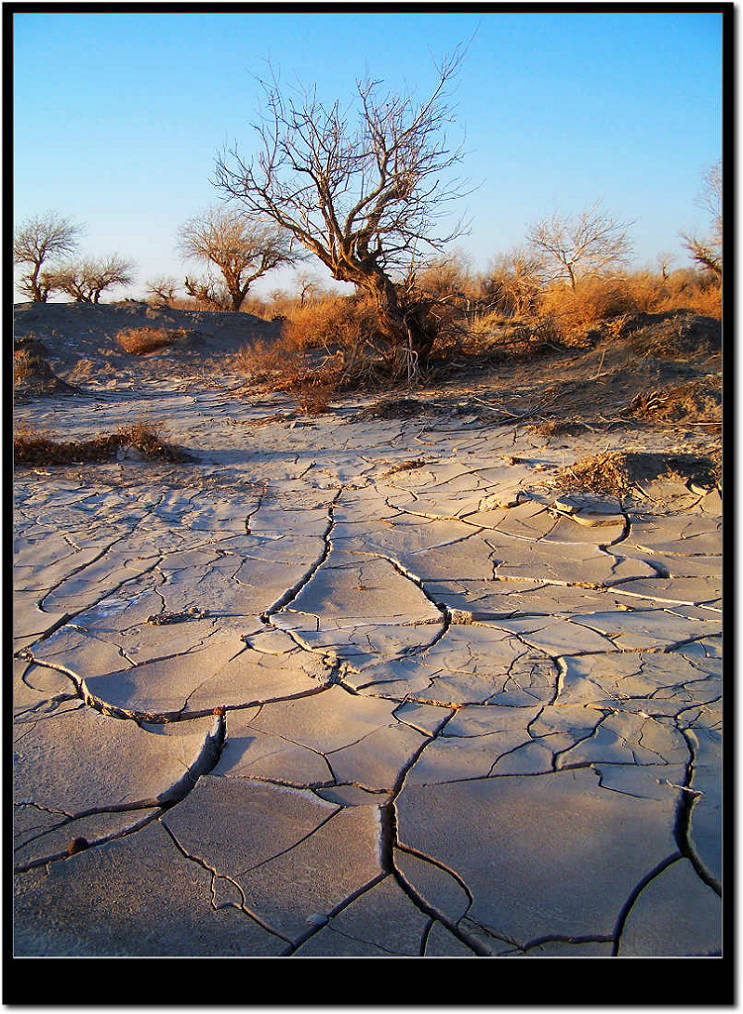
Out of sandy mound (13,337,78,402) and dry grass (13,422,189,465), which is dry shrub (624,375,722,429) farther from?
sandy mound (13,337,78,402)

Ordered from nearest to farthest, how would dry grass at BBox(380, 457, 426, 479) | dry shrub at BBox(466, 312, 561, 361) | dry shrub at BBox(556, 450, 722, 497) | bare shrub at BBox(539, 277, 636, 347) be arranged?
dry shrub at BBox(556, 450, 722, 497), dry grass at BBox(380, 457, 426, 479), dry shrub at BBox(466, 312, 561, 361), bare shrub at BBox(539, 277, 636, 347)

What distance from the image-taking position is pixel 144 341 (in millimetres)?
14555

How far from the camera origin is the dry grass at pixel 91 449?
6617 mm

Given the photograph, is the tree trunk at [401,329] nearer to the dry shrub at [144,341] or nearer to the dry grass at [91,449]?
the dry grass at [91,449]

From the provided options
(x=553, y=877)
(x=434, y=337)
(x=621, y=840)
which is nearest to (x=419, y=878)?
(x=553, y=877)

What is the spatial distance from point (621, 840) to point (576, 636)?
1275 millimetres

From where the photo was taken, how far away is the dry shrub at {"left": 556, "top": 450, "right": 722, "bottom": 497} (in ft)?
16.1

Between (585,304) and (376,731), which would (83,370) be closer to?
(585,304)

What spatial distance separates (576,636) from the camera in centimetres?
293

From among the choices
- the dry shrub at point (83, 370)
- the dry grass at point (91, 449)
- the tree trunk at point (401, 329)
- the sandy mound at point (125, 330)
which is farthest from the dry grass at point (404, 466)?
the dry shrub at point (83, 370)

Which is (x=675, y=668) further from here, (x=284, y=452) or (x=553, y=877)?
(x=284, y=452)

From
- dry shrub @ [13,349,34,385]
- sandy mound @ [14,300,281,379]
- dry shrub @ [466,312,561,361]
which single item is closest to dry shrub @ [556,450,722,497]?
dry shrub @ [466,312,561,361]

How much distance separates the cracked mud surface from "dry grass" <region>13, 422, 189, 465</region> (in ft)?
6.43

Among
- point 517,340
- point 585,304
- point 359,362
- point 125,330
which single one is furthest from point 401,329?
point 125,330
